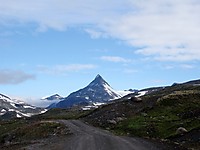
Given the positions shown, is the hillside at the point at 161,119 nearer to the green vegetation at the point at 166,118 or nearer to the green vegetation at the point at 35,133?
the green vegetation at the point at 166,118

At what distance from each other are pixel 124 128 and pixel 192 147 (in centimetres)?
2072

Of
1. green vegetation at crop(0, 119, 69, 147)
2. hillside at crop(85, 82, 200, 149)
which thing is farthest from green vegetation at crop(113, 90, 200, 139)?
green vegetation at crop(0, 119, 69, 147)

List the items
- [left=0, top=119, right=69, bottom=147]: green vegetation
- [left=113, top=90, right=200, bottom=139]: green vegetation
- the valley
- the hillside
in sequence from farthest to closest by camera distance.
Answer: [left=0, top=119, right=69, bottom=147]: green vegetation, [left=113, top=90, right=200, bottom=139]: green vegetation, the hillside, the valley

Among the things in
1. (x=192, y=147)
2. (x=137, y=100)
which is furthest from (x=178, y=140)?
(x=137, y=100)

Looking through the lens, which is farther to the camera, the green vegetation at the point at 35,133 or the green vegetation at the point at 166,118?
the green vegetation at the point at 35,133

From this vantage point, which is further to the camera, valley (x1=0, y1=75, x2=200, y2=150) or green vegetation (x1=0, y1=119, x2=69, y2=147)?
green vegetation (x1=0, y1=119, x2=69, y2=147)

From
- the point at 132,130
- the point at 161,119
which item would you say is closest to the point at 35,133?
the point at 132,130

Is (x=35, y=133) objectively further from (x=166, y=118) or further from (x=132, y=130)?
(x=166, y=118)

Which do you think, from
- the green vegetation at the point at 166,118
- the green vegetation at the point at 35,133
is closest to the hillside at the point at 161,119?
the green vegetation at the point at 166,118

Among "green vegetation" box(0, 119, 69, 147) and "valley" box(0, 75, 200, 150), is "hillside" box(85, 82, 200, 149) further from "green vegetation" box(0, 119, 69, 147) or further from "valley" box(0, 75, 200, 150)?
"green vegetation" box(0, 119, 69, 147)

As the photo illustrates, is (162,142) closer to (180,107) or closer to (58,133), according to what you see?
(58,133)

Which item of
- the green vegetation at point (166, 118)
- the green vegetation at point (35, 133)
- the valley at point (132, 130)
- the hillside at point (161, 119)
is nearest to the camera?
the valley at point (132, 130)

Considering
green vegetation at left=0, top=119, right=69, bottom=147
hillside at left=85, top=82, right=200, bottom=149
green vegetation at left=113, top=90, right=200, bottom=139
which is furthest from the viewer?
green vegetation at left=0, top=119, right=69, bottom=147

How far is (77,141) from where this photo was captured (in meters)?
A: 43.5
